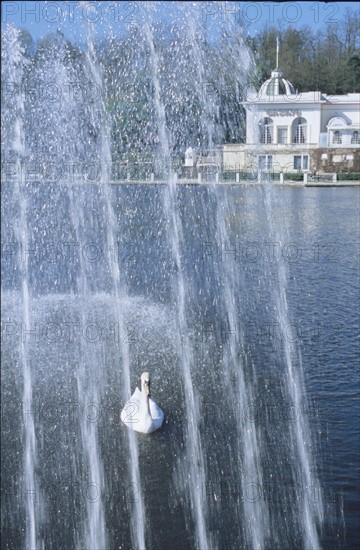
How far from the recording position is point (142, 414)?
7852 millimetres

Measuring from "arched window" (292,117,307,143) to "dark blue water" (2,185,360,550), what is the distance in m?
37.8

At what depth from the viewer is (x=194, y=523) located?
21.3 feet

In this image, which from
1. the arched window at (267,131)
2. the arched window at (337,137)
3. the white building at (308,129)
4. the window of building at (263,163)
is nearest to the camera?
the window of building at (263,163)

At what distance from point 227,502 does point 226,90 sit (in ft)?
34.4

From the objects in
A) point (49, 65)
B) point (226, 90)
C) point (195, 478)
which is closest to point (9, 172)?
point (49, 65)

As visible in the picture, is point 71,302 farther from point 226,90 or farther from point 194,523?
point 194,523

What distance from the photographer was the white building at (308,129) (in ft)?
174

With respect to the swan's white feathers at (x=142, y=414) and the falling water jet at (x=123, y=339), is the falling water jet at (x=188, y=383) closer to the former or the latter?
the swan's white feathers at (x=142, y=414)

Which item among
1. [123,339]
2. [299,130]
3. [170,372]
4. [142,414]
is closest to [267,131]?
[299,130]

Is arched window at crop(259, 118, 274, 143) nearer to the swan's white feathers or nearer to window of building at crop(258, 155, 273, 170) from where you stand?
window of building at crop(258, 155, 273, 170)

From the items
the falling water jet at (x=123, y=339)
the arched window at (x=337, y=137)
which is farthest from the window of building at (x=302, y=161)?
the falling water jet at (x=123, y=339)

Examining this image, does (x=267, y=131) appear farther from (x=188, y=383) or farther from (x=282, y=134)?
(x=188, y=383)

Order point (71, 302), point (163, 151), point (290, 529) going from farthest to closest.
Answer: point (163, 151)
point (71, 302)
point (290, 529)

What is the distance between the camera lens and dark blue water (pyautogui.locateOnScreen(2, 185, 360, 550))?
6.68 meters
